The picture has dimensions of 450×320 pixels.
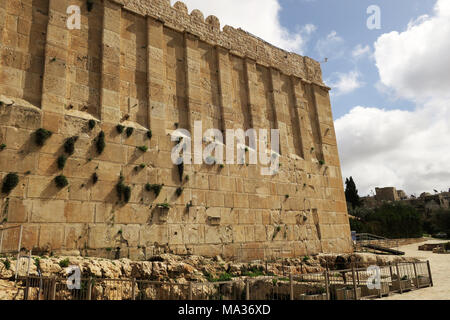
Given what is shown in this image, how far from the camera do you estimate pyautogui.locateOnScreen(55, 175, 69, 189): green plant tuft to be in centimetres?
942

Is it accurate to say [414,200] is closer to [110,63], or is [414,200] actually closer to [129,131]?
[129,131]

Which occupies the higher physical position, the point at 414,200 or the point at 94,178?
the point at 414,200

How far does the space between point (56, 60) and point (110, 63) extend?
1.78 meters

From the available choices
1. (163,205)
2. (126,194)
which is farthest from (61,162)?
(163,205)

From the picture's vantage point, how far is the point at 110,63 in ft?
37.9

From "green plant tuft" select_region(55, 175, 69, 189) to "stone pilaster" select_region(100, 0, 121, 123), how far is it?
2435 mm

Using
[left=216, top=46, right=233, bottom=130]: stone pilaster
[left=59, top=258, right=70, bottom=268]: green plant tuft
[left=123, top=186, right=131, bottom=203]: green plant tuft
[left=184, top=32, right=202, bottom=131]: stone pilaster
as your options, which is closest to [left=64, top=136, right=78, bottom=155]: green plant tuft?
[left=123, top=186, right=131, bottom=203]: green plant tuft

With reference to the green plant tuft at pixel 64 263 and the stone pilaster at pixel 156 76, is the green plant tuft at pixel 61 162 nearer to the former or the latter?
the green plant tuft at pixel 64 263

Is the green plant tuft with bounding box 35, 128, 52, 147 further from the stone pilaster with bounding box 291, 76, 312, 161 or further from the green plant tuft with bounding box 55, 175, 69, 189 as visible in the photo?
the stone pilaster with bounding box 291, 76, 312, 161

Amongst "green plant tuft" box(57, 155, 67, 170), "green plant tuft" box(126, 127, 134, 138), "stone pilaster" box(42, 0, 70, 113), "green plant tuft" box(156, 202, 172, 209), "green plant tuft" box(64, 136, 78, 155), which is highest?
"stone pilaster" box(42, 0, 70, 113)

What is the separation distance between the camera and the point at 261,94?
1658 cm

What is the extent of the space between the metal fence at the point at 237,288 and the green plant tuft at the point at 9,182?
260cm

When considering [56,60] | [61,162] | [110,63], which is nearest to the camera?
[61,162]
